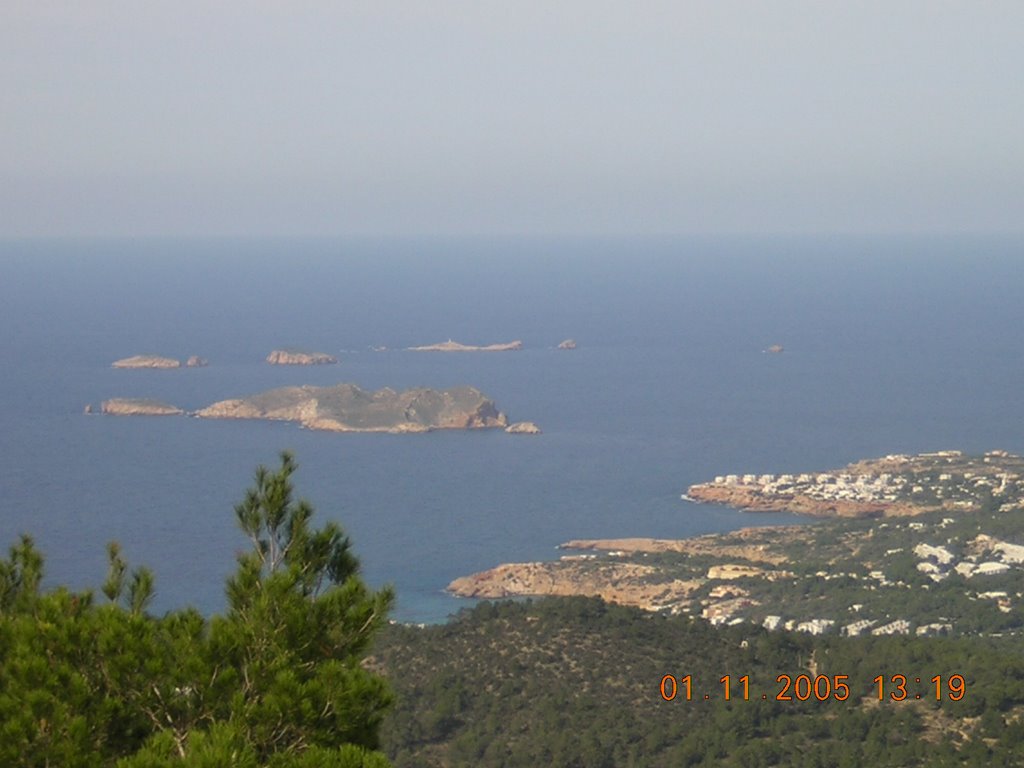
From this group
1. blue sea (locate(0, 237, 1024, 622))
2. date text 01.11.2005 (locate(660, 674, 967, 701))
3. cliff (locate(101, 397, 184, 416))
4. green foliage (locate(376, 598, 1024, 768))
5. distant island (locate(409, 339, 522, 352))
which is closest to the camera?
green foliage (locate(376, 598, 1024, 768))

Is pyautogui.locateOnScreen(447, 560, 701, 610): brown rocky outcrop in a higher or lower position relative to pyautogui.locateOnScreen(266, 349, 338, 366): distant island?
lower

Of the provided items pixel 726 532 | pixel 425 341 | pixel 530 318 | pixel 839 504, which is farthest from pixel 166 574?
pixel 530 318

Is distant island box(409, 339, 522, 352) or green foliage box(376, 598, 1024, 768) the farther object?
distant island box(409, 339, 522, 352)

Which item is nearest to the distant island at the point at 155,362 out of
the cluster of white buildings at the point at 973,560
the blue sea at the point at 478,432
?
the blue sea at the point at 478,432

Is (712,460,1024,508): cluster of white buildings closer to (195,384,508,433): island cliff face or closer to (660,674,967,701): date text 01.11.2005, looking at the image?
(195,384,508,433): island cliff face

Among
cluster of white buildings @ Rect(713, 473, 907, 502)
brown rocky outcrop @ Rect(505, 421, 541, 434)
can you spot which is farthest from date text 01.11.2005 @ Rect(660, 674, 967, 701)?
brown rocky outcrop @ Rect(505, 421, 541, 434)

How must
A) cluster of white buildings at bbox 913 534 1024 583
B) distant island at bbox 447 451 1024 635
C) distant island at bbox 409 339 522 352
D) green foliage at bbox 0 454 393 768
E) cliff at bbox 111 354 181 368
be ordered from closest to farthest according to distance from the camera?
green foliage at bbox 0 454 393 768 → distant island at bbox 447 451 1024 635 → cluster of white buildings at bbox 913 534 1024 583 → cliff at bbox 111 354 181 368 → distant island at bbox 409 339 522 352

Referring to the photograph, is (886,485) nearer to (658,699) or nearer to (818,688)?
(818,688)

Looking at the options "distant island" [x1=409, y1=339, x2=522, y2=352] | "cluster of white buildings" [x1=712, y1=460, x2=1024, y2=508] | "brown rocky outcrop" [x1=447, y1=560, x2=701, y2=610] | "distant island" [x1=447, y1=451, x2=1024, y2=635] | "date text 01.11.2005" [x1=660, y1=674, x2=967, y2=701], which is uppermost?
"distant island" [x1=409, y1=339, x2=522, y2=352]
